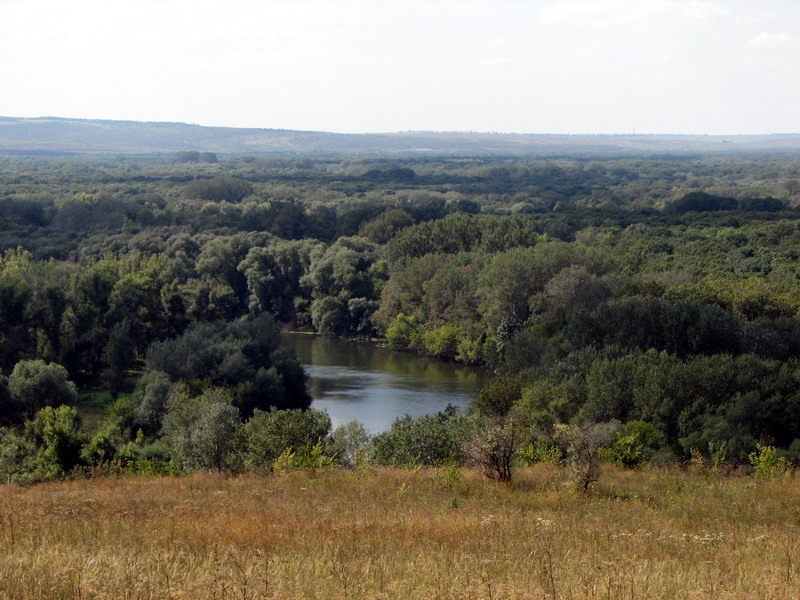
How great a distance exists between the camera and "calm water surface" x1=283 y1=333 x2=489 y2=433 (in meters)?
44.9

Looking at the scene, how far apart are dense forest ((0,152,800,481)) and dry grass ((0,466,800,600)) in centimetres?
256

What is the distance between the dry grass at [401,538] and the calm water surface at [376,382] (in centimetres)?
2377

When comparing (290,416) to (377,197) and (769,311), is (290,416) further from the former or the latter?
(377,197)

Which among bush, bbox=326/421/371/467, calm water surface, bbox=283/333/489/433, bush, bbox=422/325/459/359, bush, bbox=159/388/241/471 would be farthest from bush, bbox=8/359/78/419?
bush, bbox=422/325/459/359

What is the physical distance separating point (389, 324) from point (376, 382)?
15376mm

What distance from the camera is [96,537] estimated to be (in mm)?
10797

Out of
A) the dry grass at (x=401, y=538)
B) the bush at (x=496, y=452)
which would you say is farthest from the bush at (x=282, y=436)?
the bush at (x=496, y=452)

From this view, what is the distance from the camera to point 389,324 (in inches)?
2687

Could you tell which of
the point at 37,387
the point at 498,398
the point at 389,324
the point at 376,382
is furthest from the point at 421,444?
the point at 389,324

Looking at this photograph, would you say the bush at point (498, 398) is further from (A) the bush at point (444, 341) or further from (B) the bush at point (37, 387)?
(A) the bush at point (444, 341)

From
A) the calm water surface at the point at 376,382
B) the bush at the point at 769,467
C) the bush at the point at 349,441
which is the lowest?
the calm water surface at the point at 376,382

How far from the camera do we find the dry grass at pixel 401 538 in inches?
323

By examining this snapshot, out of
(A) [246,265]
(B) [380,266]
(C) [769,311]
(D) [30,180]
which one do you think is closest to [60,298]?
(A) [246,265]

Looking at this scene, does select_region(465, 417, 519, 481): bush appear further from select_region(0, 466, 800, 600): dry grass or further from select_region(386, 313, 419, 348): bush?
select_region(386, 313, 419, 348): bush
